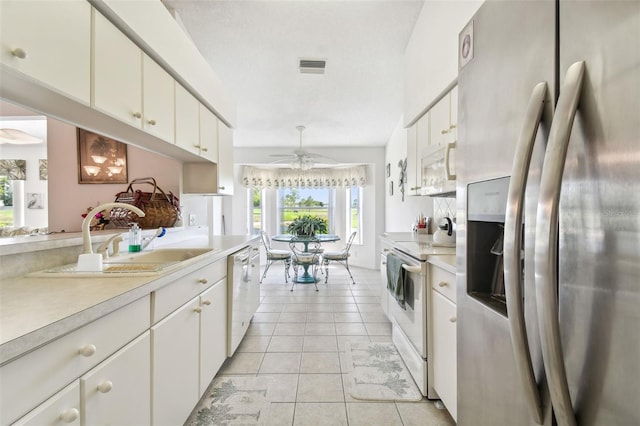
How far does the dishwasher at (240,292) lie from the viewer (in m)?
2.09

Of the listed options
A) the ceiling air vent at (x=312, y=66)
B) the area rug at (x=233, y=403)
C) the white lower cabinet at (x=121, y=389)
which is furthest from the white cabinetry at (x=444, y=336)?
the ceiling air vent at (x=312, y=66)

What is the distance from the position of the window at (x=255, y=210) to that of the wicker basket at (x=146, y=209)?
4.04m

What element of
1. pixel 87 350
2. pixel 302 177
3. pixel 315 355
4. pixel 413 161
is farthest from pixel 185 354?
pixel 302 177

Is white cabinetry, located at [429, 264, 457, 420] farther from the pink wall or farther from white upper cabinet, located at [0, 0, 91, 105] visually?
the pink wall

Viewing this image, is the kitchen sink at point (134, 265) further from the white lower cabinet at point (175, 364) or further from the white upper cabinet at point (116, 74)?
the white upper cabinet at point (116, 74)

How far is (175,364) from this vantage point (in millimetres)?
1318

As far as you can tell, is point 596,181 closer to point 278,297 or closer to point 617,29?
point 617,29

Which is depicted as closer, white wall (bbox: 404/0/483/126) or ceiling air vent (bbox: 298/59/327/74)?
white wall (bbox: 404/0/483/126)

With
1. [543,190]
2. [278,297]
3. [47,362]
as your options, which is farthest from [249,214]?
[543,190]

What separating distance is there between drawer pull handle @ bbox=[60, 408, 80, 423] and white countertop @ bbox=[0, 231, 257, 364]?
0.20 meters

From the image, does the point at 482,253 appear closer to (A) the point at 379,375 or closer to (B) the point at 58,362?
(B) the point at 58,362

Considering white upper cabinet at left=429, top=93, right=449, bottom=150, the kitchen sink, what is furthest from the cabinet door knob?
white upper cabinet at left=429, top=93, right=449, bottom=150

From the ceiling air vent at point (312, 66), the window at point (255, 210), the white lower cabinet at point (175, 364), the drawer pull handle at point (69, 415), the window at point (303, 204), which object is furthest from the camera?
the window at point (303, 204)

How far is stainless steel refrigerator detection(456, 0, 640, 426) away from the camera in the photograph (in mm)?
452
